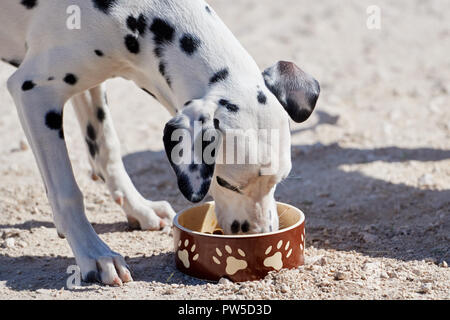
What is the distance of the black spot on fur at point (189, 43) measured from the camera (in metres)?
3.75

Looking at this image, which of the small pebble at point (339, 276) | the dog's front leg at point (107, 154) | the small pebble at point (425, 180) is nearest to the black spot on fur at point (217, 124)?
the small pebble at point (339, 276)

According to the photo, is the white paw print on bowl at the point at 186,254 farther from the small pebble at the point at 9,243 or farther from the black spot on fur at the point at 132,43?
the small pebble at the point at 9,243

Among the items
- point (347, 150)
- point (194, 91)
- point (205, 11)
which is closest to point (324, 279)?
point (194, 91)

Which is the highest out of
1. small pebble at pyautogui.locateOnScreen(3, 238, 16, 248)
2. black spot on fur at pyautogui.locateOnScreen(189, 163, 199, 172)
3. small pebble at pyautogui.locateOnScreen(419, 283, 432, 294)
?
black spot on fur at pyautogui.locateOnScreen(189, 163, 199, 172)

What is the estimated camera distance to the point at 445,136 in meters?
6.53

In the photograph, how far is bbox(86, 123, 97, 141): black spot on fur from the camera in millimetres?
4840

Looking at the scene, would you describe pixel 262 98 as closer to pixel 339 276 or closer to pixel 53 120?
pixel 339 276

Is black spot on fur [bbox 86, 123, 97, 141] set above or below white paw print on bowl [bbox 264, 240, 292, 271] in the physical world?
above

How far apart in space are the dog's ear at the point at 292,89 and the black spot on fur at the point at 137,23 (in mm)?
711

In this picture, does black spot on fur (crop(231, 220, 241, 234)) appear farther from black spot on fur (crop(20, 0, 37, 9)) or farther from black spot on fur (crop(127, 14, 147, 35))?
black spot on fur (crop(20, 0, 37, 9))

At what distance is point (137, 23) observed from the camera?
3869 millimetres

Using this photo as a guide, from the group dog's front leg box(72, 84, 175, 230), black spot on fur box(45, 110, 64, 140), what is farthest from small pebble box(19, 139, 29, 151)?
black spot on fur box(45, 110, 64, 140)

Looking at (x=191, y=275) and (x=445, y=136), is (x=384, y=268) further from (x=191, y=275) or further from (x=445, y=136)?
(x=445, y=136)

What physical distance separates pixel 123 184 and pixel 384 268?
1.87 m
